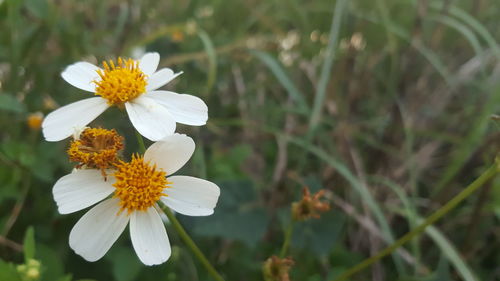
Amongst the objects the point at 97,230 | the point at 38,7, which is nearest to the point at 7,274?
the point at 97,230

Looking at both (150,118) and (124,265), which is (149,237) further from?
(124,265)

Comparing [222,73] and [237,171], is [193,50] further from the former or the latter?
[237,171]

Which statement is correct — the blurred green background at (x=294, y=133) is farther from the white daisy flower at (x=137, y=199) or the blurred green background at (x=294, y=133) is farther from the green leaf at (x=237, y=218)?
the white daisy flower at (x=137, y=199)

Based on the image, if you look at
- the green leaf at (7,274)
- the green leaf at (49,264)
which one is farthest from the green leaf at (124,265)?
the green leaf at (7,274)

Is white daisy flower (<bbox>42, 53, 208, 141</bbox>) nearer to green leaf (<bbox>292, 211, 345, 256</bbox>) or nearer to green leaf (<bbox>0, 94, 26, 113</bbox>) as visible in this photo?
green leaf (<bbox>0, 94, 26, 113</bbox>)

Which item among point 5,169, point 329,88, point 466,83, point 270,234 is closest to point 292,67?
point 329,88

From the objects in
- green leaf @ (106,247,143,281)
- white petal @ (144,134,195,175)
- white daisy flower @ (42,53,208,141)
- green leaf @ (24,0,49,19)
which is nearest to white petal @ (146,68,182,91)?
white daisy flower @ (42,53,208,141)
